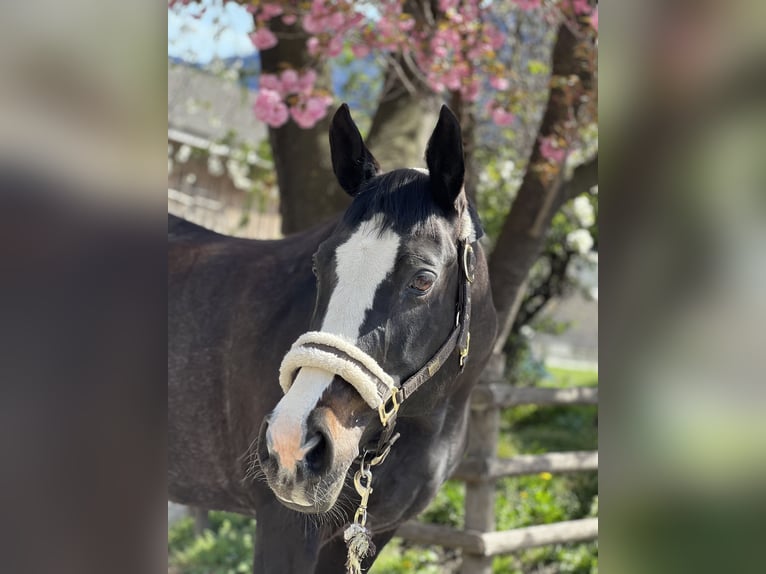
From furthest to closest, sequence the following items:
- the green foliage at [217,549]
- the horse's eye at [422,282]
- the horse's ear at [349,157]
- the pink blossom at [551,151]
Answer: the green foliage at [217,549] < the pink blossom at [551,151] < the horse's ear at [349,157] < the horse's eye at [422,282]

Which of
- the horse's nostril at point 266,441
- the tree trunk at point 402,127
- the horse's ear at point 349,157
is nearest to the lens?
the horse's nostril at point 266,441

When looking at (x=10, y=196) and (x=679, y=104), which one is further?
(x=679, y=104)

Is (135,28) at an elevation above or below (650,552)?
above

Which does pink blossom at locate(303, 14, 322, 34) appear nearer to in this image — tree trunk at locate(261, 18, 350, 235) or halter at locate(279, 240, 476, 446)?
tree trunk at locate(261, 18, 350, 235)

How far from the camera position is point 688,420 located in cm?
66

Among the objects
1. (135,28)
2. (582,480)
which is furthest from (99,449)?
(582,480)

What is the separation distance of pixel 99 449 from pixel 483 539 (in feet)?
15.1

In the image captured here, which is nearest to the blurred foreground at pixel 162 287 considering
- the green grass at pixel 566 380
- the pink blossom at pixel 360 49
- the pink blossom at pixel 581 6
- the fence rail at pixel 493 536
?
the pink blossom at pixel 581 6

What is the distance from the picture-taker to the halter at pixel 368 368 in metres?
1.85

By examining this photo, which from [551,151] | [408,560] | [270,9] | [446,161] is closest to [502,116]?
[551,151]

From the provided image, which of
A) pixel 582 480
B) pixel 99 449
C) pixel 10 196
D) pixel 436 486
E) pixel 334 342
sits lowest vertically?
pixel 582 480

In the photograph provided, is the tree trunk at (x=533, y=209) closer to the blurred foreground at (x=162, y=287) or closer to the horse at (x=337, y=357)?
the horse at (x=337, y=357)

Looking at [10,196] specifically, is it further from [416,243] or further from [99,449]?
[416,243]

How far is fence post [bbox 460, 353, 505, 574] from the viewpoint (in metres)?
5.03
